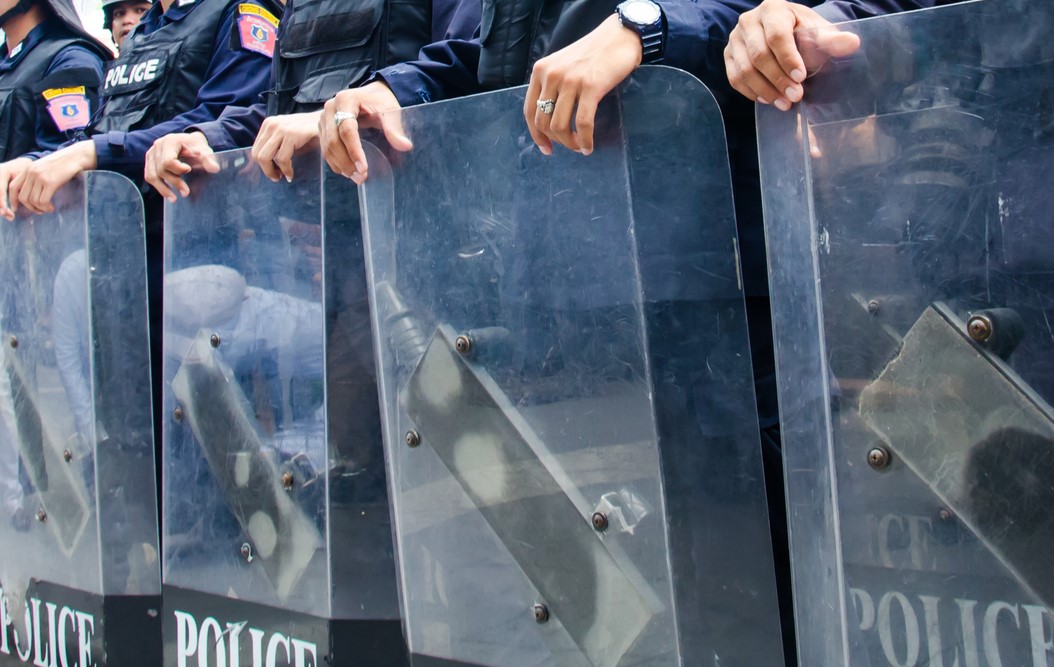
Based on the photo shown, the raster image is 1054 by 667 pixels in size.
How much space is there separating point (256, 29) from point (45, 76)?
2.85ft

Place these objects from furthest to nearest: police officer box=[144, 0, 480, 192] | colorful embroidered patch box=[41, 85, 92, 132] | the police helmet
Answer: the police helmet
colorful embroidered patch box=[41, 85, 92, 132]
police officer box=[144, 0, 480, 192]

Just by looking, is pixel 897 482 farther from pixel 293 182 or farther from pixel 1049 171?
pixel 293 182

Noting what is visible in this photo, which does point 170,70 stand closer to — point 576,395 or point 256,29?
point 256,29

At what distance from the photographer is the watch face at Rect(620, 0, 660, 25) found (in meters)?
1.31

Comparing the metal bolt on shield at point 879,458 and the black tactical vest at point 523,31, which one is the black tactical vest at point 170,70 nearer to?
the black tactical vest at point 523,31

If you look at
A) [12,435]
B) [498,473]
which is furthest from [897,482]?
[12,435]

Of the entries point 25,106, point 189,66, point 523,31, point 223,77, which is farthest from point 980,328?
point 25,106

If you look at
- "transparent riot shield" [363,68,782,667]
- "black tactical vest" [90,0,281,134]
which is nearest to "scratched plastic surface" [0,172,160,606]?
"black tactical vest" [90,0,281,134]

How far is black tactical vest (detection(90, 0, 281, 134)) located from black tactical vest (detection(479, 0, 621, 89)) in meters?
1.16

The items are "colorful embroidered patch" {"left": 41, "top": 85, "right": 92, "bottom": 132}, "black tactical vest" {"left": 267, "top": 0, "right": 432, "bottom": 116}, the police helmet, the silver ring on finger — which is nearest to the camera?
the silver ring on finger

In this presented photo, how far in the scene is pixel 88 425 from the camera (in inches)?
80.7

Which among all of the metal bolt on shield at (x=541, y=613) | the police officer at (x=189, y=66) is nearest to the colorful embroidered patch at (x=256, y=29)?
the police officer at (x=189, y=66)

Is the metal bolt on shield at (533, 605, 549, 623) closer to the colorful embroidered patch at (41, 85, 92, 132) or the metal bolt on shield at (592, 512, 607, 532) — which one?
the metal bolt on shield at (592, 512, 607, 532)

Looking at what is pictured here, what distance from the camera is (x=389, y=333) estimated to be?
4.96 feet
